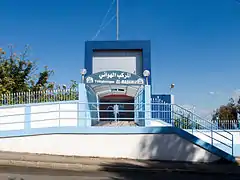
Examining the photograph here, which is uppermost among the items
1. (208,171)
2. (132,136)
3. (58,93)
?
(58,93)

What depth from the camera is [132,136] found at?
10781 millimetres

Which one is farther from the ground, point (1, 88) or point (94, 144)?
point (1, 88)

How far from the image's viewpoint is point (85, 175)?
805 centimetres

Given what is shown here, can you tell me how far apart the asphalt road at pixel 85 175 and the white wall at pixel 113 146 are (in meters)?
1.77

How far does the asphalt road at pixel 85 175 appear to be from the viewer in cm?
762

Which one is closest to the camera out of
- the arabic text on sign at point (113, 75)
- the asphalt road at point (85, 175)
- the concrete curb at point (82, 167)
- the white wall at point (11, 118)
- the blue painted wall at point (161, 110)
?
the asphalt road at point (85, 175)

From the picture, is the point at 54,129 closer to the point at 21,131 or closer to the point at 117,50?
the point at 21,131

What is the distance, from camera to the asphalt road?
7625 millimetres

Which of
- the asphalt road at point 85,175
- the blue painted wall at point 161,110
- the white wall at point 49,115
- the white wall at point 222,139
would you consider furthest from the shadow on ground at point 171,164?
the white wall at point 49,115

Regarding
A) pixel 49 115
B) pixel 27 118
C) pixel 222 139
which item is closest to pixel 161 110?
pixel 222 139

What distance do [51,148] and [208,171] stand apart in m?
5.72

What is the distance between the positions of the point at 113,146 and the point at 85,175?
2.85 meters

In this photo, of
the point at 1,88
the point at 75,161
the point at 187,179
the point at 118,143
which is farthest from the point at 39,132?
the point at 1,88

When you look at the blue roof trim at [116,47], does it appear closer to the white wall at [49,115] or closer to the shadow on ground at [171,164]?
the white wall at [49,115]
